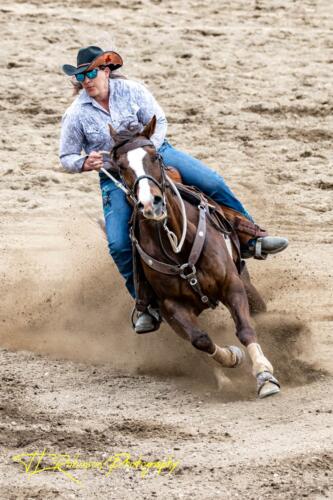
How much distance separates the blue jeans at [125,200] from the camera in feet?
22.6

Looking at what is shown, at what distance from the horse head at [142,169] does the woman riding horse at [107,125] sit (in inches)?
19.0

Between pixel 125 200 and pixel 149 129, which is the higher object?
pixel 149 129

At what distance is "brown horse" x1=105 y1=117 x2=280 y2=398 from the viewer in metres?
6.40

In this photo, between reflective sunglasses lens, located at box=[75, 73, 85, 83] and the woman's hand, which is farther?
reflective sunglasses lens, located at box=[75, 73, 85, 83]

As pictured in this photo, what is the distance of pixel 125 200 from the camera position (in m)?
6.91

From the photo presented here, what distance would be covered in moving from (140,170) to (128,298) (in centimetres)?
235

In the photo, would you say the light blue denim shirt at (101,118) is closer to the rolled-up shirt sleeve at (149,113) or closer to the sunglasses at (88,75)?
the rolled-up shirt sleeve at (149,113)

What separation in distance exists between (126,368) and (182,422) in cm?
134

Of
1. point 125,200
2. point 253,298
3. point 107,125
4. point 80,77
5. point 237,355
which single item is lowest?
point 253,298

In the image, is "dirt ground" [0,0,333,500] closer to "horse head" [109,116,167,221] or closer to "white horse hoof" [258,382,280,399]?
"white horse hoof" [258,382,280,399]

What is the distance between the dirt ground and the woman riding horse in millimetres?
319

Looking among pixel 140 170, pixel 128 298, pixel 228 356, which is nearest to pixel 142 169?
pixel 140 170

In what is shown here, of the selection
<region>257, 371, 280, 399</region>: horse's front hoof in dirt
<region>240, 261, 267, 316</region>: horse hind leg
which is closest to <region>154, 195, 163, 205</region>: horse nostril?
<region>257, 371, 280, 399</region>: horse's front hoof in dirt

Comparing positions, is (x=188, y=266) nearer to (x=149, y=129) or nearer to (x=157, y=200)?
(x=157, y=200)
